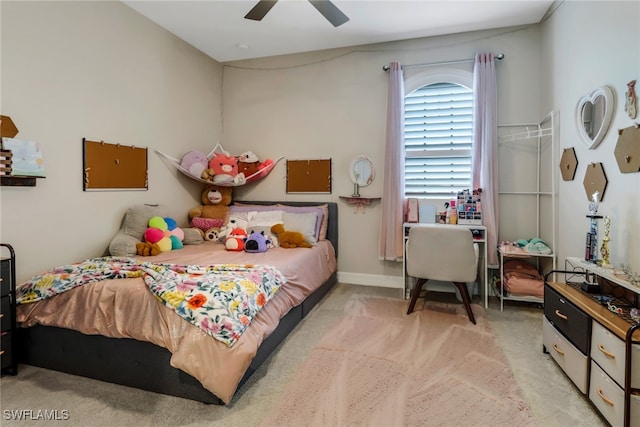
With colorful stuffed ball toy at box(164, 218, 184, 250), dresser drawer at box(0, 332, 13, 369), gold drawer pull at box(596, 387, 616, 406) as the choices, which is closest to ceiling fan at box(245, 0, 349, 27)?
colorful stuffed ball toy at box(164, 218, 184, 250)

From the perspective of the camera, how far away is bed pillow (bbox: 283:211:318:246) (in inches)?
138

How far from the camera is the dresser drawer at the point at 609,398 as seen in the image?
1.38 m

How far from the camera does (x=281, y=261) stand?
268 cm

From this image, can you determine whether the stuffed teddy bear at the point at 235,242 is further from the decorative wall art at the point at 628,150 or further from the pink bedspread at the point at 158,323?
the decorative wall art at the point at 628,150

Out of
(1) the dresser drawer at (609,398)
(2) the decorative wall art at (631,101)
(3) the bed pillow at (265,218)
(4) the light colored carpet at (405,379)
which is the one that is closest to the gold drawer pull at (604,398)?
(1) the dresser drawer at (609,398)

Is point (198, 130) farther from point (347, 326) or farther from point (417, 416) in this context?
point (417, 416)

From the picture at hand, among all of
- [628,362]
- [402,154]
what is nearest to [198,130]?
[402,154]

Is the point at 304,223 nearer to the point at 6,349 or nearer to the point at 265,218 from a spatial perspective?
Result: the point at 265,218

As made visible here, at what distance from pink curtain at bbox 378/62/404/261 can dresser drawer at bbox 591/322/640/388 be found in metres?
2.02

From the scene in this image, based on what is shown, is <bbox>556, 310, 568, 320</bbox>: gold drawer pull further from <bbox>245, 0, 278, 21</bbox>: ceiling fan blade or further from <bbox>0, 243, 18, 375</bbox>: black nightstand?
<bbox>0, 243, 18, 375</bbox>: black nightstand

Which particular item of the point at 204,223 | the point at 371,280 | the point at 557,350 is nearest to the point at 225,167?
the point at 204,223

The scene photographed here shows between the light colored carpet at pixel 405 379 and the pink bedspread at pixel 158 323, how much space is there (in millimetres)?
338

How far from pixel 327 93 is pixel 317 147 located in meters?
0.66

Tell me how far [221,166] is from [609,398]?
3.73 meters
